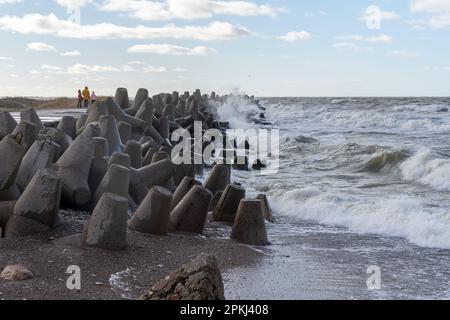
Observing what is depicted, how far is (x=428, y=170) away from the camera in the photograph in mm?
13539

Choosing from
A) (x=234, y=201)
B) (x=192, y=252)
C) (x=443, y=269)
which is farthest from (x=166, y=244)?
(x=443, y=269)

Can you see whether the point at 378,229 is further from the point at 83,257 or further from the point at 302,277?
the point at 83,257

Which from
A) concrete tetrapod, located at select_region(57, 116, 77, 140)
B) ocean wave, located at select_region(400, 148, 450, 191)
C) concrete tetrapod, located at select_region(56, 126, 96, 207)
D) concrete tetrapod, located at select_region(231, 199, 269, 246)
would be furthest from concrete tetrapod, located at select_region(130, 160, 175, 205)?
ocean wave, located at select_region(400, 148, 450, 191)

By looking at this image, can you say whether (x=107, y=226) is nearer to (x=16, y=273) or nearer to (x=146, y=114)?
(x=16, y=273)

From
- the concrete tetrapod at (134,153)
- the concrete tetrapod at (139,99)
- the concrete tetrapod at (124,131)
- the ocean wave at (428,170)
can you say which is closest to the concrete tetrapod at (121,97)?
the concrete tetrapod at (139,99)

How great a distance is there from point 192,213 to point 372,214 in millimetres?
3100

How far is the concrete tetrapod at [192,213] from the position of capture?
6543 mm

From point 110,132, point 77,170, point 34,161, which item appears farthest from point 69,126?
point 34,161

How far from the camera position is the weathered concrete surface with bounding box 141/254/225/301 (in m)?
3.22

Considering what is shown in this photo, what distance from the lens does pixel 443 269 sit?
5953 mm

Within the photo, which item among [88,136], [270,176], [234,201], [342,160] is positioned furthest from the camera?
[342,160]

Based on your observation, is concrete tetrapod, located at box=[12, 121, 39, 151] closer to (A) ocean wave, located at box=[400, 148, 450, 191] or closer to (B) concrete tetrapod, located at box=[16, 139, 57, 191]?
(B) concrete tetrapod, located at box=[16, 139, 57, 191]

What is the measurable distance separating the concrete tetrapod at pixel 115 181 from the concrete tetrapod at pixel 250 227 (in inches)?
49.9

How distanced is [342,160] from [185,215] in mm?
10593
